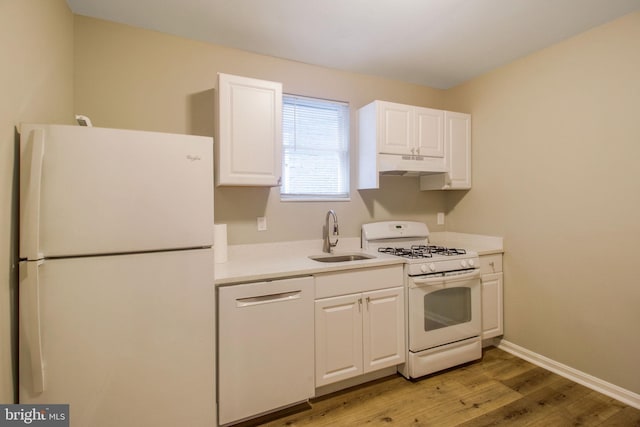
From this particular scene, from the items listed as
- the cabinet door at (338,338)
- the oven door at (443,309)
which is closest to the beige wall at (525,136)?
the oven door at (443,309)

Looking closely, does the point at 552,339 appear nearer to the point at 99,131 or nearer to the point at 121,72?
the point at 99,131

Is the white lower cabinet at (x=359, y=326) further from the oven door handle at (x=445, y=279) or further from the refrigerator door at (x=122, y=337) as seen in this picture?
the refrigerator door at (x=122, y=337)

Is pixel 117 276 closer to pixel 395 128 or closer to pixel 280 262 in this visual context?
pixel 280 262

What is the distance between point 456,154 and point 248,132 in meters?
2.06

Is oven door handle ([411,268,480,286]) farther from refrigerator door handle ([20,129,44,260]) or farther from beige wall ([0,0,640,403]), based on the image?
refrigerator door handle ([20,129,44,260])

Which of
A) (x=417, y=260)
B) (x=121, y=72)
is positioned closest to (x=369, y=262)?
(x=417, y=260)

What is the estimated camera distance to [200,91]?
2.33m

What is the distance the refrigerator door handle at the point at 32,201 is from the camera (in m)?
1.28

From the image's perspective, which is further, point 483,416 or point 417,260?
point 417,260

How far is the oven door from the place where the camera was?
2318mm

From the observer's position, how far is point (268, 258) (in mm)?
2443

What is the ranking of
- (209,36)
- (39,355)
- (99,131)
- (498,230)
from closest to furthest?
1. (39,355)
2. (99,131)
3. (209,36)
4. (498,230)

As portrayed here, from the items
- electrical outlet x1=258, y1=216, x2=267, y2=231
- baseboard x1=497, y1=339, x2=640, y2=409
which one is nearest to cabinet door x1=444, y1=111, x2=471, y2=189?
baseboard x1=497, y1=339, x2=640, y2=409

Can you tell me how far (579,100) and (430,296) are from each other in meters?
1.84
